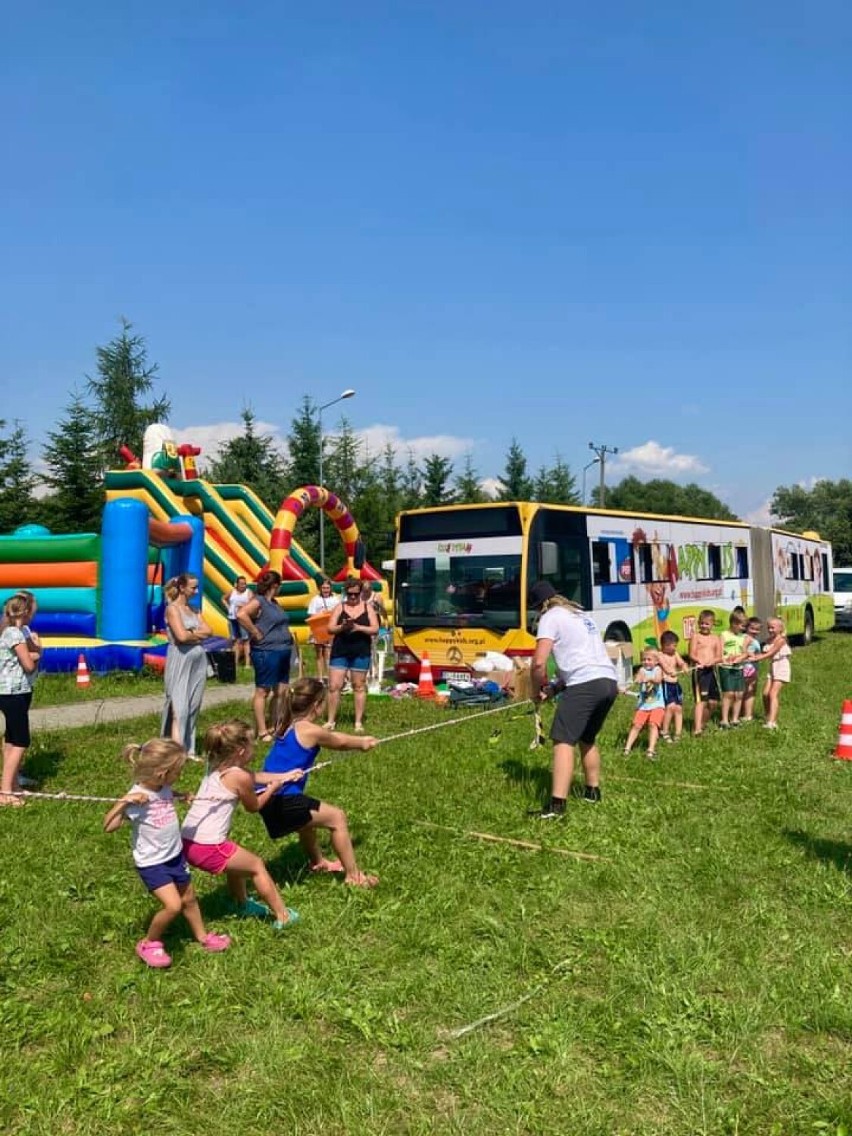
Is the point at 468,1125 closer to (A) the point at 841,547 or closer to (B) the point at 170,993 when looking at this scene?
(B) the point at 170,993

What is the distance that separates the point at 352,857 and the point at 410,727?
225 inches

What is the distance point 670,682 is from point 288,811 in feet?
18.9

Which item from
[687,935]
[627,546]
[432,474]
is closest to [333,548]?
[432,474]

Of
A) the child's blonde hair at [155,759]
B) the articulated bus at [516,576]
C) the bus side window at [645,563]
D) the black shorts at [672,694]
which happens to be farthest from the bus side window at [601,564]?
the child's blonde hair at [155,759]

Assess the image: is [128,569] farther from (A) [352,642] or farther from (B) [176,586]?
(B) [176,586]

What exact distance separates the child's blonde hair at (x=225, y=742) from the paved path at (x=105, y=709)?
6953 millimetres

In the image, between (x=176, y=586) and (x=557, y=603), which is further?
(x=176, y=586)

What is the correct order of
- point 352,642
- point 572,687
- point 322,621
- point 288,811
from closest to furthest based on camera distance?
1. point 288,811
2. point 572,687
3. point 352,642
4. point 322,621

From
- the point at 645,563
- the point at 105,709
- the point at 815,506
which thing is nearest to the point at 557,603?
the point at 105,709

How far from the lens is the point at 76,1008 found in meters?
4.06

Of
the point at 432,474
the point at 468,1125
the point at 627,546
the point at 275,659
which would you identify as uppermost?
the point at 432,474

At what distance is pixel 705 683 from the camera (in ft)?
36.7

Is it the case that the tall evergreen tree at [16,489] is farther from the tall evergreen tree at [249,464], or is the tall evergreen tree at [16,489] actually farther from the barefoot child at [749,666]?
the barefoot child at [749,666]

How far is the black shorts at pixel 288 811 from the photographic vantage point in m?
5.27
